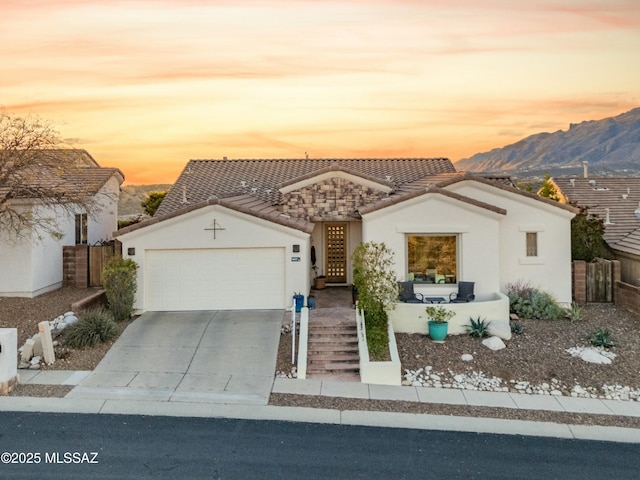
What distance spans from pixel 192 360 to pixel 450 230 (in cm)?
972

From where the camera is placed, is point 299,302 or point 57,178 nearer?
point 299,302

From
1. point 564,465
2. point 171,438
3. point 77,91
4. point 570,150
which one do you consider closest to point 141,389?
point 171,438

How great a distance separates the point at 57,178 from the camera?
20562 millimetres

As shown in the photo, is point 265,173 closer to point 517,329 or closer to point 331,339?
point 331,339

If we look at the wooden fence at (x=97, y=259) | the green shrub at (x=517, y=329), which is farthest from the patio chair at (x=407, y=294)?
the wooden fence at (x=97, y=259)

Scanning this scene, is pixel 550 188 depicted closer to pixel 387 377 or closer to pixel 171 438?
pixel 387 377

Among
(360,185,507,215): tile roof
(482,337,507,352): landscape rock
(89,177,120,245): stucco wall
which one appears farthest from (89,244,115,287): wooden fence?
(482,337,507,352): landscape rock

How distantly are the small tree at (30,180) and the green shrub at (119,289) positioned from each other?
10.3 feet

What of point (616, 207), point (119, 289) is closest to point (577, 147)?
point (616, 207)

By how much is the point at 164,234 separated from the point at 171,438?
9.31m

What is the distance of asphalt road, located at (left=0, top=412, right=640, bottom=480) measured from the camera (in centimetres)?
830

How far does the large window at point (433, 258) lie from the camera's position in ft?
Result: 58.8

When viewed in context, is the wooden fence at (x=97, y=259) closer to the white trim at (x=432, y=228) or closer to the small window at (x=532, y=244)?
the white trim at (x=432, y=228)

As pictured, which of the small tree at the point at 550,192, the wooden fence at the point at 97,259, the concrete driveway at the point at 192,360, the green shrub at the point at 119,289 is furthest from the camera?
the small tree at the point at 550,192
